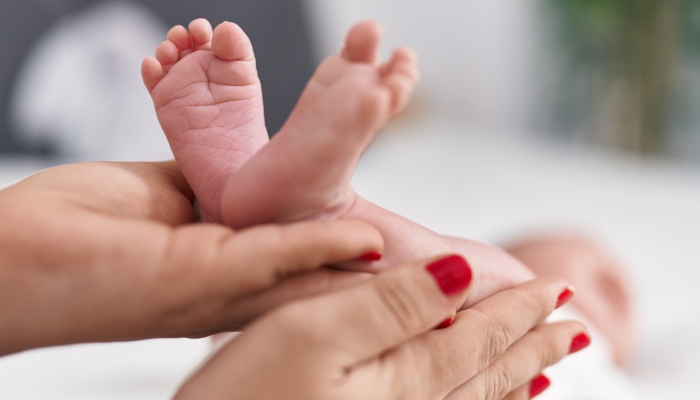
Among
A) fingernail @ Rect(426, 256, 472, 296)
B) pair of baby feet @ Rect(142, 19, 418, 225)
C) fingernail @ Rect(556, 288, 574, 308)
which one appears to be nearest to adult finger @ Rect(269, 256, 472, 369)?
fingernail @ Rect(426, 256, 472, 296)

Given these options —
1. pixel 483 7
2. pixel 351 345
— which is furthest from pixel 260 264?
pixel 483 7

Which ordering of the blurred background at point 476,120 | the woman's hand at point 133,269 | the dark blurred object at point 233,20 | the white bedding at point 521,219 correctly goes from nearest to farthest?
the woman's hand at point 133,269 < the white bedding at point 521,219 < the blurred background at point 476,120 < the dark blurred object at point 233,20

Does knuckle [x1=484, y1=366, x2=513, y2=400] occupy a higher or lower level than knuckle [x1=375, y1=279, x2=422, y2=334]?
lower

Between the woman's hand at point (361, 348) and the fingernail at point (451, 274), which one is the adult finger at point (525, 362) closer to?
the woman's hand at point (361, 348)

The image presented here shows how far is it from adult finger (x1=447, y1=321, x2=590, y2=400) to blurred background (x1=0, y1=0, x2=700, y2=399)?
14.0 inches

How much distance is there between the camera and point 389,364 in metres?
0.50

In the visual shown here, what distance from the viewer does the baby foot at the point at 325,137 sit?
0.46 meters

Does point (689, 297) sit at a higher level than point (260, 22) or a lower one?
lower

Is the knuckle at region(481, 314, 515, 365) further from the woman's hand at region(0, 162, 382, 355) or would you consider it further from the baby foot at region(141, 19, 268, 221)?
the baby foot at region(141, 19, 268, 221)

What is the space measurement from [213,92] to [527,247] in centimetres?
82

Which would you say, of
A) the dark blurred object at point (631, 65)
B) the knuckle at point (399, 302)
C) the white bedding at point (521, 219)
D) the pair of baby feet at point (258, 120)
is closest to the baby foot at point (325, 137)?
the pair of baby feet at point (258, 120)

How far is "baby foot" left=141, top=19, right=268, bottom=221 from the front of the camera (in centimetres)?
57

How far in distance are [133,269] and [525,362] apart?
42 centimetres

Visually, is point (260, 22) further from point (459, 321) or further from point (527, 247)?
point (459, 321)
